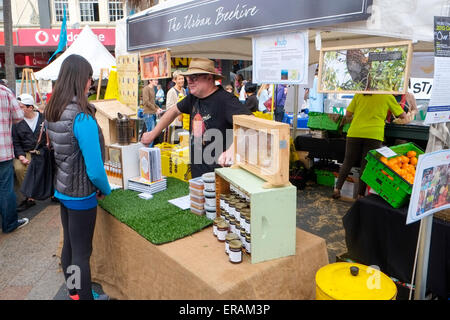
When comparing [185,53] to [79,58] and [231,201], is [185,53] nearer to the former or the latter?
[79,58]

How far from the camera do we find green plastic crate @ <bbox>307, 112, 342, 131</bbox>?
5.51m

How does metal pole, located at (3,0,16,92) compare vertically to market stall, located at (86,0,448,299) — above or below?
above

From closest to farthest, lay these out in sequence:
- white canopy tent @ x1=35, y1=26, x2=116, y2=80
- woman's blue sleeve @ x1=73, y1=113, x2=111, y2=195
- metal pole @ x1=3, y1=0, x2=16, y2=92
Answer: woman's blue sleeve @ x1=73, y1=113, x2=111, y2=195 → metal pole @ x1=3, y1=0, x2=16, y2=92 → white canopy tent @ x1=35, y1=26, x2=116, y2=80

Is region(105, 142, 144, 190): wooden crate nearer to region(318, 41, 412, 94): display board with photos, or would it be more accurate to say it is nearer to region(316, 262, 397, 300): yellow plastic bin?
region(318, 41, 412, 94): display board with photos

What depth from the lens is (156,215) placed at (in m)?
2.53

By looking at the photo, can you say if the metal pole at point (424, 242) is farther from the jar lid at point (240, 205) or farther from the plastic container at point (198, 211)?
the plastic container at point (198, 211)

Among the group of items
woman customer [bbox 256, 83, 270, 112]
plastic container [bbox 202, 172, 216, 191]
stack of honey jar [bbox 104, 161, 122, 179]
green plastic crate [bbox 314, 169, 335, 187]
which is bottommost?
green plastic crate [bbox 314, 169, 335, 187]

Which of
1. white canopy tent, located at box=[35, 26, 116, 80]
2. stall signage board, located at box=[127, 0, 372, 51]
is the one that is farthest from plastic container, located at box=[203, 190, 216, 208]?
white canopy tent, located at box=[35, 26, 116, 80]

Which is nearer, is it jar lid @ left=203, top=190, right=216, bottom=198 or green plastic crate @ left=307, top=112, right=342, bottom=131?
jar lid @ left=203, top=190, right=216, bottom=198

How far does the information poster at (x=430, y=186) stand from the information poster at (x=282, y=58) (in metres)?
0.97

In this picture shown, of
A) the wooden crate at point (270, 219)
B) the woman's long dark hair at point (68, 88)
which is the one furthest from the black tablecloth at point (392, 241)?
the woman's long dark hair at point (68, 88)

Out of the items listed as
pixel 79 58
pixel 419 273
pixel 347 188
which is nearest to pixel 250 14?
pixel 79 58

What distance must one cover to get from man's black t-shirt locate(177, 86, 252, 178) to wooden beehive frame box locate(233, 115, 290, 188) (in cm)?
57

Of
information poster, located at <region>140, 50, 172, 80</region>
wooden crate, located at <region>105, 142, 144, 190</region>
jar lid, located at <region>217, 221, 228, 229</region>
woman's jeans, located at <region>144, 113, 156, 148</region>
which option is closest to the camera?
jar lid, located at <region>217, 221, 228, 229</region>
